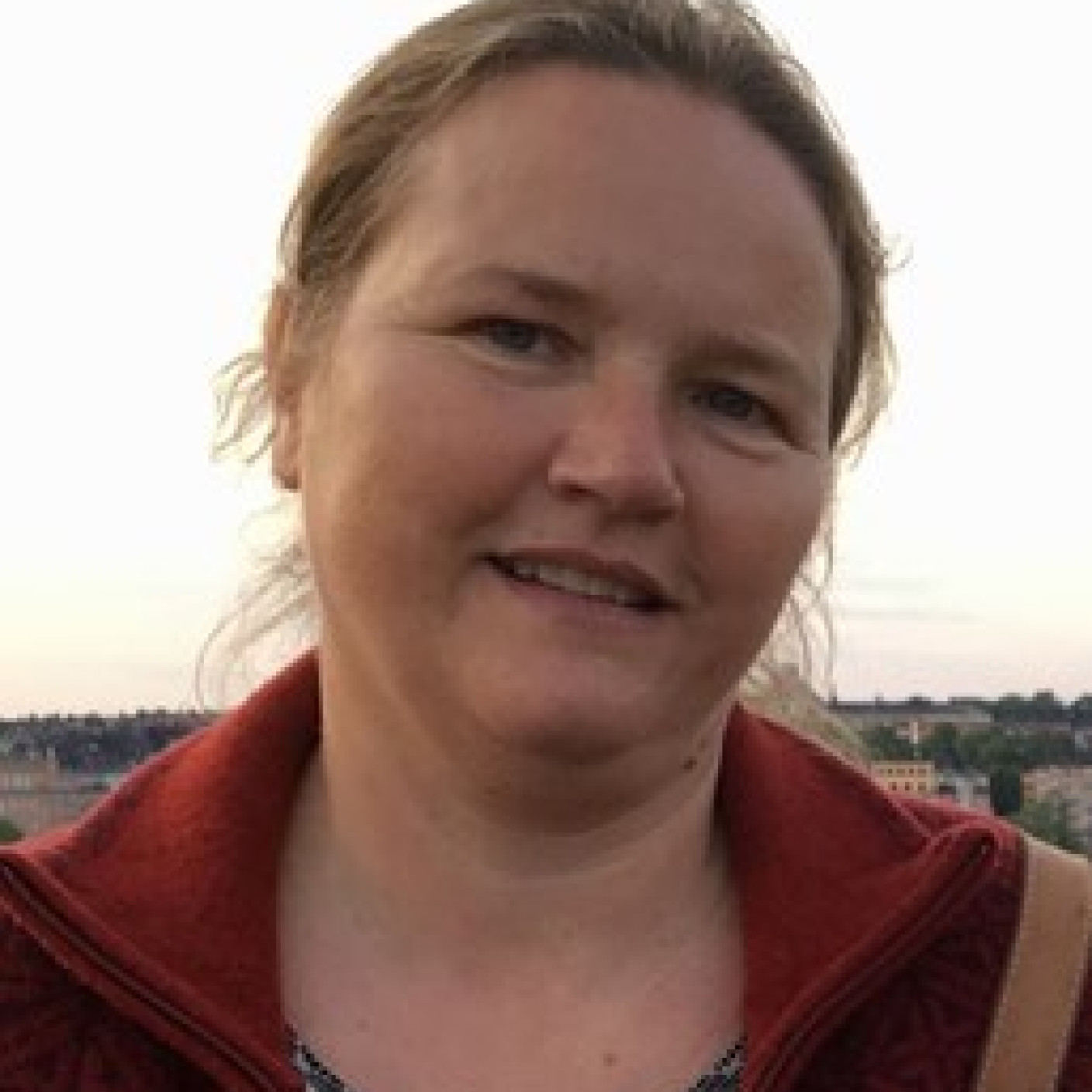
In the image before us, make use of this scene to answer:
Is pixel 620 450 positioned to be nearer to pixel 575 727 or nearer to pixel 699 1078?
pixel 575 727

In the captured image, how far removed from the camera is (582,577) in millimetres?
2402

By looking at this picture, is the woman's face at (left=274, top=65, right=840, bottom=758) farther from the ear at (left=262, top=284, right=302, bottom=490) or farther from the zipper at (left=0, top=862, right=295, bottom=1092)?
the zipper at (left=0, top=862, right=295, bottom=1092)

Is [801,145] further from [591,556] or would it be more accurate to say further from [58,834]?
[58,834]

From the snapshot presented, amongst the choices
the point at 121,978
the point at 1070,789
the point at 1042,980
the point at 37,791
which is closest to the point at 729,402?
the point at 1042,980

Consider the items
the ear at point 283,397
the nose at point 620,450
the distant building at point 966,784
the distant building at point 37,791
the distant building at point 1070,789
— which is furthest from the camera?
the distant building at point 1070,789

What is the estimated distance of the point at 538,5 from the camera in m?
2.62

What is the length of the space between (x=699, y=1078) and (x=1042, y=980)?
382mm

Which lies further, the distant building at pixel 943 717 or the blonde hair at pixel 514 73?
the distant building at pixel 943 717

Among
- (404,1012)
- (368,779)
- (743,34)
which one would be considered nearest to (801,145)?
(743,34)

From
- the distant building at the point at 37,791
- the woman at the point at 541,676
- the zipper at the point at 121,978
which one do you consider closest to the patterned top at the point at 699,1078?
the woman at the point at 541,676

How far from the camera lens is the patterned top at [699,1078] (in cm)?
252

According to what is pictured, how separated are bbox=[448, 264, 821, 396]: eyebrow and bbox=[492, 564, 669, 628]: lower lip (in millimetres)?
263

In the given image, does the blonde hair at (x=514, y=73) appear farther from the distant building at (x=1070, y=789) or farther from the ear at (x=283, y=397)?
the distant building at (x=1070, y=789)

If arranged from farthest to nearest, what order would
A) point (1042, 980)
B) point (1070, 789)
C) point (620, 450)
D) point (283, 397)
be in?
point (1070, 789), point (283, 397), point (1042, 980), point (620, 450)
